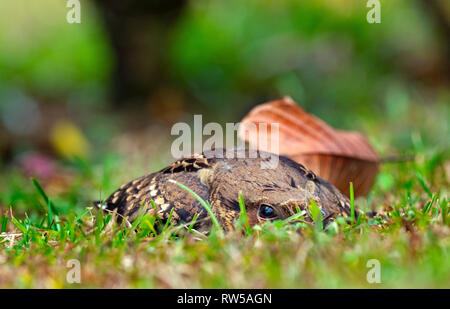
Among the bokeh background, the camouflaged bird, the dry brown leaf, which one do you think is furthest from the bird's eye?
the bokeh background

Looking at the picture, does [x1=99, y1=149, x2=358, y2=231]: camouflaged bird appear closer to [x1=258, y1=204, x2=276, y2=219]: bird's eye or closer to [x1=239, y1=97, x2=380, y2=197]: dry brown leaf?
[x1=258, y1=204, x2=276, y2=219]: bird's eye

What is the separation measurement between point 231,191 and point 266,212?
0.14 meters

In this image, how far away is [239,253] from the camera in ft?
5.48

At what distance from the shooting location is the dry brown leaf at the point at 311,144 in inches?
96.1

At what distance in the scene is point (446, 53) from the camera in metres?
5.56

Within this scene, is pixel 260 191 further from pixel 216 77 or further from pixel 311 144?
pixel 216 77

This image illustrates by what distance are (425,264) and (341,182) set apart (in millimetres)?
903

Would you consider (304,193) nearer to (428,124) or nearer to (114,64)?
(428,124)

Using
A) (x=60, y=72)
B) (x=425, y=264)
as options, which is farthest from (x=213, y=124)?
(x=425, y=264)

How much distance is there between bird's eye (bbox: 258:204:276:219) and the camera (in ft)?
6.40

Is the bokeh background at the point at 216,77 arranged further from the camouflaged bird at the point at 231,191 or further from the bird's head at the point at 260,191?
the bird's head at the point at 260,191

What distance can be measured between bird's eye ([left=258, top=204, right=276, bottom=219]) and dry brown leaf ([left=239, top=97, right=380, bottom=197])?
481mm

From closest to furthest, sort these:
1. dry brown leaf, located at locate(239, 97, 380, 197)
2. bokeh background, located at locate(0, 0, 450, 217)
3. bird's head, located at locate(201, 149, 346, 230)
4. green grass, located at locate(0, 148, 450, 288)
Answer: green grass, located at locate(0, 148, 450, 288), bird's head, located at locate(201, 149, 346, 230), dry brown leaf, located at locate(239, 97, 380, 197), bokeh background, located at locate(0, 0, 450, 217)

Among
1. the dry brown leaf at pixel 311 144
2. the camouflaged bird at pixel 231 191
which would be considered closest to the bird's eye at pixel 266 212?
the camouflaged bird at pixel 231 191
